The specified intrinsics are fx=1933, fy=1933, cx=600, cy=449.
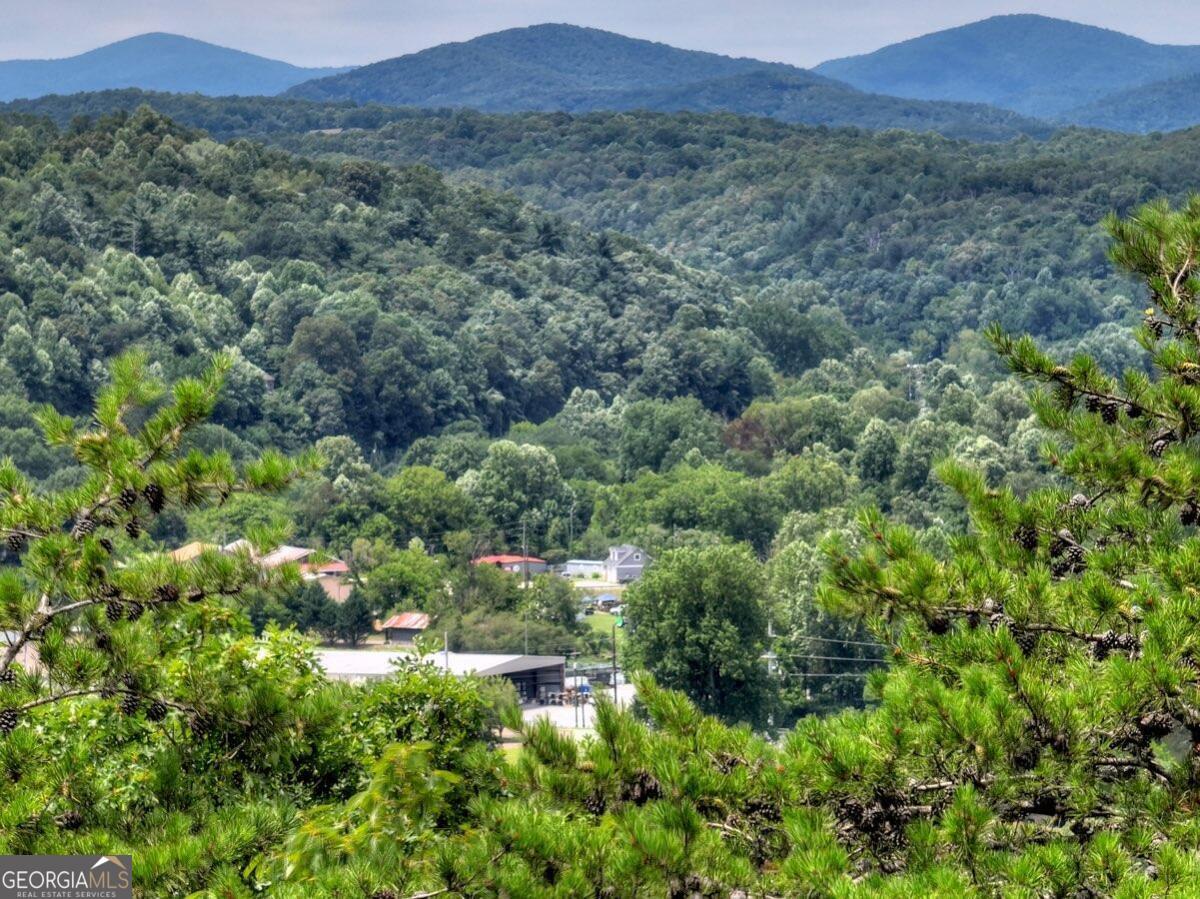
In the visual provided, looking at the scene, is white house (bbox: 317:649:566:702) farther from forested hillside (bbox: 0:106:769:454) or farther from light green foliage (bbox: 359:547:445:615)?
forested hillside (bbox: 0:106:769:454)

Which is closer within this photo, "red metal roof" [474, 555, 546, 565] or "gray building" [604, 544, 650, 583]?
"red metal roof" [474, 555, 546, 565]

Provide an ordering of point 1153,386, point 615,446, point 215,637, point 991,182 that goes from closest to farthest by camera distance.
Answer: point 215,637 → point 1153,386 → point 615,446 → point 991,182

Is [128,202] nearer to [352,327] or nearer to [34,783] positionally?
[352,327]

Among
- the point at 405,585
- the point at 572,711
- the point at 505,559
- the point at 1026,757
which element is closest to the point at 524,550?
the point at 505,559

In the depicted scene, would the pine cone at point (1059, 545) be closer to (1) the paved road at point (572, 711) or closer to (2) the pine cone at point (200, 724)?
(2) the pine cone at point (200, 724)

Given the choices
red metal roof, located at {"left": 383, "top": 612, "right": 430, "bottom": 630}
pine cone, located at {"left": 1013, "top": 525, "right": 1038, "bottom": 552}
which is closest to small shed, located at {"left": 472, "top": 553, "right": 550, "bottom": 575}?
red metal roof, located at {"left": 383, "top": 612, "right": 430, "bottom": 630}

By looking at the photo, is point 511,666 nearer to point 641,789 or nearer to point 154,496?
point 641,789

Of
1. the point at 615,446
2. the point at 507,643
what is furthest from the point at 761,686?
the point at 615,446
